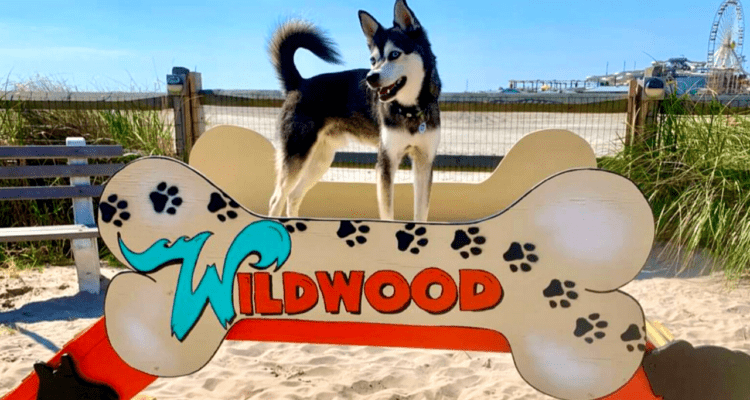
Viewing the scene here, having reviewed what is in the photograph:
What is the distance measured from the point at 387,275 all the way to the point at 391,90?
591 millimetres

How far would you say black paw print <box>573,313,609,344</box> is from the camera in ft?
4.33

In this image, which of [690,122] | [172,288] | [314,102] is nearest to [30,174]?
[314,102]

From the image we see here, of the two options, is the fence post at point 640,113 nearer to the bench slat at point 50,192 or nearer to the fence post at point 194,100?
the fence post at point 194,100

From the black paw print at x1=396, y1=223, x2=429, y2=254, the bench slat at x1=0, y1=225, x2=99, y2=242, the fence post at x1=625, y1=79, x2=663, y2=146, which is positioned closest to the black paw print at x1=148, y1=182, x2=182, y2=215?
the black paw print at x1=396, y1=223, x2=429, y2=254

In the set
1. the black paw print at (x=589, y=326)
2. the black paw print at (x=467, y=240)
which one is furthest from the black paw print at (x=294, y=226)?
the black paw print at (x=589, y=326)

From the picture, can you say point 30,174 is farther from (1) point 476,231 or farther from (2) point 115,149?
(1) point 476,231

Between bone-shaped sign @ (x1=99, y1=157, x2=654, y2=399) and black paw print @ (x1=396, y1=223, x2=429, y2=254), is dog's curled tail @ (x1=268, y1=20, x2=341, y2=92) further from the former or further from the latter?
black paw print @ (x1=396, y1=223, x2=429, y2=254)

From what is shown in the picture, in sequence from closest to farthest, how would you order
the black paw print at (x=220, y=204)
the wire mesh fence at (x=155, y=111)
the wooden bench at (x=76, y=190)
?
the black paw print at (x=220, y=204)
the wooden bench at (x=76, y=190)
the wire mesh fence at (x=155, y=111)

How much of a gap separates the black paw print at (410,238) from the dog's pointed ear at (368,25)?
0.65 meters

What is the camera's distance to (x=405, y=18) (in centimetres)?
162

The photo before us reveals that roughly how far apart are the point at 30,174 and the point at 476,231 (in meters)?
3.55

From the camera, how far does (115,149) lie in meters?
3.66

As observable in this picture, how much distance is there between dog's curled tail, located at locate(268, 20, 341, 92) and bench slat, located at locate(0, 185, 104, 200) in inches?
82.3

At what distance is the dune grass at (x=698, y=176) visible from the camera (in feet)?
11.6
